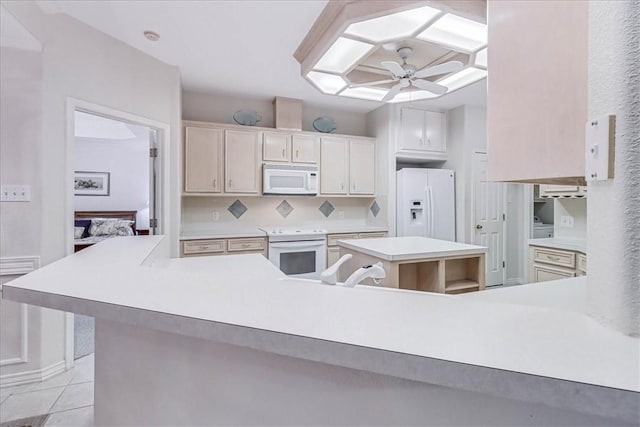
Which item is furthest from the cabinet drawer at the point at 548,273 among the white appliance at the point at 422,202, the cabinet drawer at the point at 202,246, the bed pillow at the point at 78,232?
the bed pillow at the point at 78,232

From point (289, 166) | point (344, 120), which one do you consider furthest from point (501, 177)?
point (344, 120)

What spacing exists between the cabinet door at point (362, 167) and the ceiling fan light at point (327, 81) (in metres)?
1.47

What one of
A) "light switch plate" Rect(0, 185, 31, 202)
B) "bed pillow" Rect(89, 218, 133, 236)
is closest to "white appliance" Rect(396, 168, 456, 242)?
"light switch plate" Rect(0, 185, 31, 202)

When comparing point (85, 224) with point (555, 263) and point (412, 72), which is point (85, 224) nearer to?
point (412, 72)

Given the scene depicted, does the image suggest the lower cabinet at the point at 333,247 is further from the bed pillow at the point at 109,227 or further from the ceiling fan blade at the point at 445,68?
the bed pillow at the point at 109,227

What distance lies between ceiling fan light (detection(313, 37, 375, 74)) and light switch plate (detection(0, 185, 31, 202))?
231cm

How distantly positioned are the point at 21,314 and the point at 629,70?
3160 millimetres

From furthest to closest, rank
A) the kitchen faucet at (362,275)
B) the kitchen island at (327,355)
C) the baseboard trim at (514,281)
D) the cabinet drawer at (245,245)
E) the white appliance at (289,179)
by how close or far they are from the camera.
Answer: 1. the baseboard trim at (514,281)
2. the white appliance at (289,179)
3. the cabinet drawer at (245,245)
4. the kitchen faucet at (362,275)
5. the kitchen island at (327,355)

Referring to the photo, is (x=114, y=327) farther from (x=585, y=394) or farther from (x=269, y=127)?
(x=269, y=127)

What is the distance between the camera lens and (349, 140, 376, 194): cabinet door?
4469mm

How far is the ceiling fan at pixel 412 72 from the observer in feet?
7.49

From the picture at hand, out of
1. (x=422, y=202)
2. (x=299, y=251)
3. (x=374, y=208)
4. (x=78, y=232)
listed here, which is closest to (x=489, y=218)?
(x=422, y=202)

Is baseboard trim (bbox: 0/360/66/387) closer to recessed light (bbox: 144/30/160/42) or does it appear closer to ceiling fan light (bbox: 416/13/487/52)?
recessed light (bbox: 144/30/160/42)

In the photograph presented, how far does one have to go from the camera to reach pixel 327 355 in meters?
0.52
